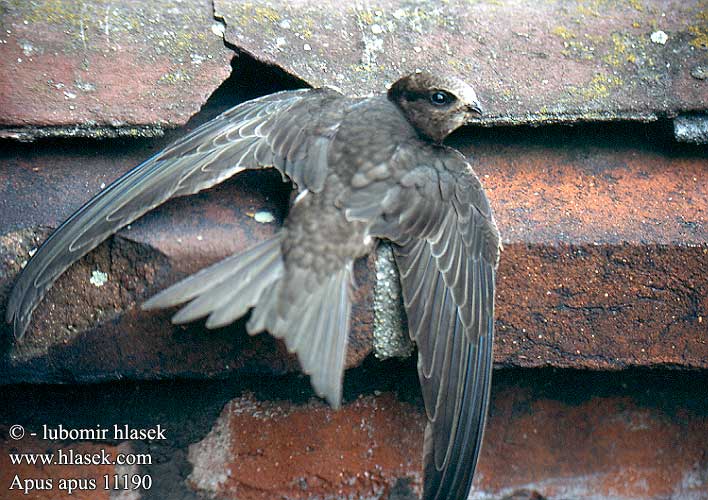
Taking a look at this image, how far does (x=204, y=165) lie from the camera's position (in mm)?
1414

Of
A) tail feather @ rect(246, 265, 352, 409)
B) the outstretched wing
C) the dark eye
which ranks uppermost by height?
the dark eye

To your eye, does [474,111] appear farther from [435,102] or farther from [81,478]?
[81,478]

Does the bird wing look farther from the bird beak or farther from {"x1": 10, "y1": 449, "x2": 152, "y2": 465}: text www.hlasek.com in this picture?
{"x1": 10, "y1": 449, "x2": 152, "y2": 465}: text www.hlasek.com

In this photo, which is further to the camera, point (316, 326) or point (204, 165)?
point (204, 165)

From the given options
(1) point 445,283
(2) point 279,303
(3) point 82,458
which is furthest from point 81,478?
(1) point 445,283

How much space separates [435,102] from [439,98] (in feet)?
0.03

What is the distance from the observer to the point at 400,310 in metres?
1.37

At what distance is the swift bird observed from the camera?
124 cm

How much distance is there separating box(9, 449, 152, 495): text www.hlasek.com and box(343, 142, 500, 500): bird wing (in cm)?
51

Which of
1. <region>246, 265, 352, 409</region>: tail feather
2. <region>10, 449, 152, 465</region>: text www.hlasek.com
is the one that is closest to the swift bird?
<region>246, 265, 352, 409</region>: tail feather

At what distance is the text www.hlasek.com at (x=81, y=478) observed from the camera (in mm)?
1466

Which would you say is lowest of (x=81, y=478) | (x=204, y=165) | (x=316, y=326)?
(x=81, y=478)

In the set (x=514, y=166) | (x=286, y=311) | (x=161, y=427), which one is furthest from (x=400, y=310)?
(x=161, y=427)

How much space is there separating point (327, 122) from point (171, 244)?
0.37m
